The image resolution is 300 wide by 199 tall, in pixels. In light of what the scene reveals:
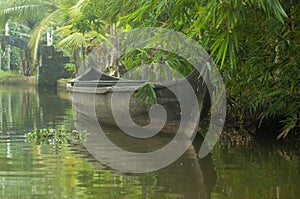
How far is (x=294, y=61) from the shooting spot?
5.90 meters

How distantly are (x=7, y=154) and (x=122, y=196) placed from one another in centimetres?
274

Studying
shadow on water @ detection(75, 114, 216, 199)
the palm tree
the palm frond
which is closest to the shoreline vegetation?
shadow on water @ detection(75, 114, 216, 199)

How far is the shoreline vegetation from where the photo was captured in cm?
437

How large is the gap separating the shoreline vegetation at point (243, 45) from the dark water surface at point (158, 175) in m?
0.66

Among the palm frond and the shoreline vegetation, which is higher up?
the palm frond

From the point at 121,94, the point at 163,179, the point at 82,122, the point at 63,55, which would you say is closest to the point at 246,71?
the point at 163,179

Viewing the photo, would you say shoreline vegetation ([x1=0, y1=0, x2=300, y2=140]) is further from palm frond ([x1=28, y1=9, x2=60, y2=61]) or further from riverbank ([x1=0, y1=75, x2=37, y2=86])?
riverbank ([x1=0, y1=75, x2=37, y2=86])

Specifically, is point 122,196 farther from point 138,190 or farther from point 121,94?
point 121,94

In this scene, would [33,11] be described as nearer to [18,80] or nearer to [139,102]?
[139,102]

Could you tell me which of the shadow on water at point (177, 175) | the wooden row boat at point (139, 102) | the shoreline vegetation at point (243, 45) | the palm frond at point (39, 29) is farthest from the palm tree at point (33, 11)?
the shadow on water at point (177, 175)

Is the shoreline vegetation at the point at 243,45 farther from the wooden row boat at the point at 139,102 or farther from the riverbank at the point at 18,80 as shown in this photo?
the riverbank at the point at 18,80

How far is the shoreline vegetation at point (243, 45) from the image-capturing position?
4371 mm

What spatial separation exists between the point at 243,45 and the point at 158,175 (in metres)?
1.64

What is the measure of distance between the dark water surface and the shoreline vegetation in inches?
25.9
